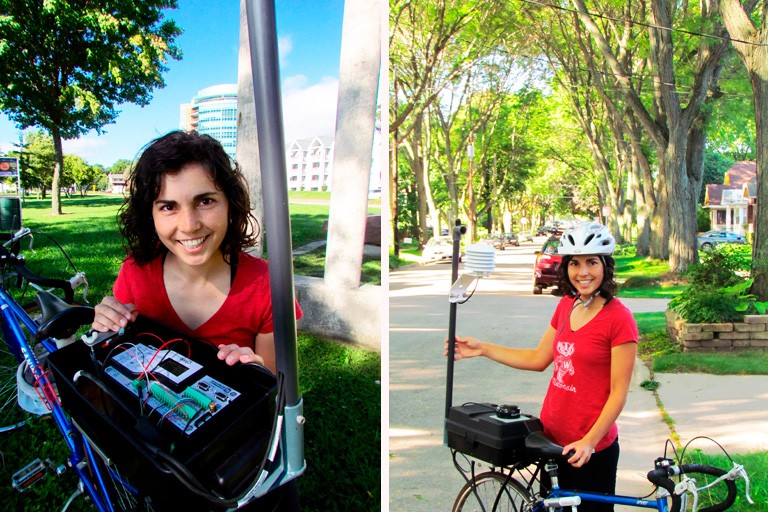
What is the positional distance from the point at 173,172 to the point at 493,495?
1.56 m

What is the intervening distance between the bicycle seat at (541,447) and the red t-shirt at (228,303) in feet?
3.04

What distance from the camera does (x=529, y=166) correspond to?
3.10 m

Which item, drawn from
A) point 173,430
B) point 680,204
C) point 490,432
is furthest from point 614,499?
point 173,430

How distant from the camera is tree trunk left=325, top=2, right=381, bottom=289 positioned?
6.77 ft

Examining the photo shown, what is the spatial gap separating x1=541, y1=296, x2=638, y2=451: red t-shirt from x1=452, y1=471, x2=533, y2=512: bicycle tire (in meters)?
0.23

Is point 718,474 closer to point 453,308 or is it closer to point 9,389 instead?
point 453,308

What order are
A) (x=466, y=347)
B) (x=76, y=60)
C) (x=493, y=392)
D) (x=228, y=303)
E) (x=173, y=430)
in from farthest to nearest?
(x=493, y=392), (x=466, y=347), (x=76, y=60), (x=228, y=303), (x=173, y=430)

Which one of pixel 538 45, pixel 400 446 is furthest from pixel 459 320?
pixel 538 45

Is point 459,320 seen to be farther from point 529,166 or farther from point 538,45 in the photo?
point 538,45

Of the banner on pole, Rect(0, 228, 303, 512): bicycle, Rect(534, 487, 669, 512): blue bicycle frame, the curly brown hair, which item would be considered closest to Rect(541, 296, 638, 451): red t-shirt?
Rect(534, 487, 669, 512): blue bicycle frame

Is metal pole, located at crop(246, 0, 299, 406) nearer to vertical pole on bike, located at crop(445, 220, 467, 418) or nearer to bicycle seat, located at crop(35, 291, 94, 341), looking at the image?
bicycle seat, located at crop(35, 291, 94, 341)

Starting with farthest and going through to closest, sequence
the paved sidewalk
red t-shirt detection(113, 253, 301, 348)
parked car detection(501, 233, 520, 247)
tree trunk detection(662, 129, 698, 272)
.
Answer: parked car detection(501, 233, 520, 247)
tree trunk detection(662, 129, 698, 272)
the paved sidewalk
red t-shirt detection(113, 253, 301, 348)

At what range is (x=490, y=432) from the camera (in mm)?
1922

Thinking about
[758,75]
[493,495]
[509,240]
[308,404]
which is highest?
[758,75]
